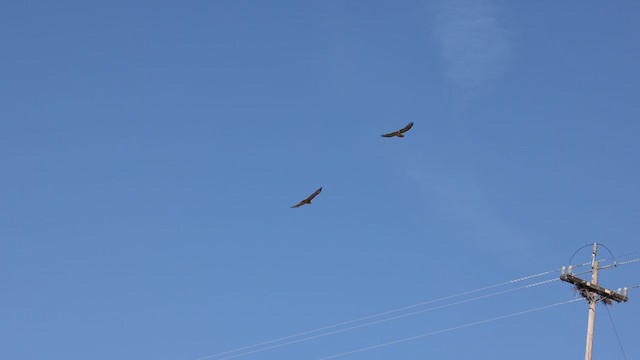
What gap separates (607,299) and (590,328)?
5.48 feet

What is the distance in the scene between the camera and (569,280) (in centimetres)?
10150

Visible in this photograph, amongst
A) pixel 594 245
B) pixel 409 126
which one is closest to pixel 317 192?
pixel 409 126

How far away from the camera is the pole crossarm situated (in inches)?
3991

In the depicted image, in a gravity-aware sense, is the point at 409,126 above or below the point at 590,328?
above

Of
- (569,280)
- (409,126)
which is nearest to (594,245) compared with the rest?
(569,280)

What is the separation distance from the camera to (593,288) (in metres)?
101

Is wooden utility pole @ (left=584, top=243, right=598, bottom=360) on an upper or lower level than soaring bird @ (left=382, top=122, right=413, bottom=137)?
lower

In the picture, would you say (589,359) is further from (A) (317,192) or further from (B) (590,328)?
(A) (317,192)

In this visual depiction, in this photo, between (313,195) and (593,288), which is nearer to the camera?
(593,288)

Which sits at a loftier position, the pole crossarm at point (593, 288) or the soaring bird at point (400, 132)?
the soaring bird at point (400, 132)

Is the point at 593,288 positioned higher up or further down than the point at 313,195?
further down

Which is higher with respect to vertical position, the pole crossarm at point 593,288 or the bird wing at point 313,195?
the bird wing at point 313,195

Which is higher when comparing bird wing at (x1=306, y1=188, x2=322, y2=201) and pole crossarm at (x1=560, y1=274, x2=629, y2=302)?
bird wing at (x1=306, y1=188, x2=322, y2=201)

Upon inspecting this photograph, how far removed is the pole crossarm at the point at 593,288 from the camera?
10138 cm
